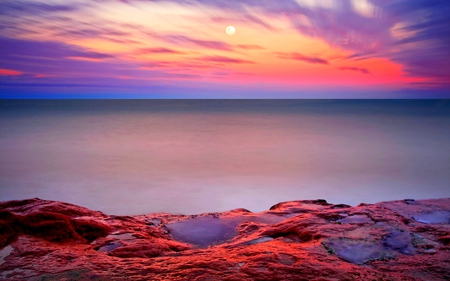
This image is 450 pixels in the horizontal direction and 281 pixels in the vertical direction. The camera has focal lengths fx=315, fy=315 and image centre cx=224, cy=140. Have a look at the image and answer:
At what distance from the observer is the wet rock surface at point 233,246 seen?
233 centimetres

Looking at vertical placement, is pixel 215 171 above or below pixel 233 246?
below

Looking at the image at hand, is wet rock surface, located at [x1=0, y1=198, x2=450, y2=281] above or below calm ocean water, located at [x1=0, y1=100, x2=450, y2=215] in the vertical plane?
above

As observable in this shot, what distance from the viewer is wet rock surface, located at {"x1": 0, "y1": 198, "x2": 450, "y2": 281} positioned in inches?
91.6

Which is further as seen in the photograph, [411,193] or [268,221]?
[411,193]

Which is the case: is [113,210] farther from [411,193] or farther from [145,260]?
[411,193]

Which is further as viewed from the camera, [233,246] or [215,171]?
[215,171]

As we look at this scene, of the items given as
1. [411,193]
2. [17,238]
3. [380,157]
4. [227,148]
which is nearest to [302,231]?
[17,238]

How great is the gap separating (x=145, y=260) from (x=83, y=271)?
0.49 metres

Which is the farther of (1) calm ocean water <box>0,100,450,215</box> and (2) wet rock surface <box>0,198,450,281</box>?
(1) calm ocean water <box>0,100,450,215</box>

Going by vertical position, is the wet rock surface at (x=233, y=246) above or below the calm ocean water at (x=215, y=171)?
above

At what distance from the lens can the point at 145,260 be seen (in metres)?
2.62

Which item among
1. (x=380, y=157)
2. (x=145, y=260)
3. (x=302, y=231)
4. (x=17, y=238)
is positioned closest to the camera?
(x=145, y=260)

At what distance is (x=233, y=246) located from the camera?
3.13 m

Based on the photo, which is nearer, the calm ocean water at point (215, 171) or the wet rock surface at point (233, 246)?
the wet rock surface at point (233, 246)
